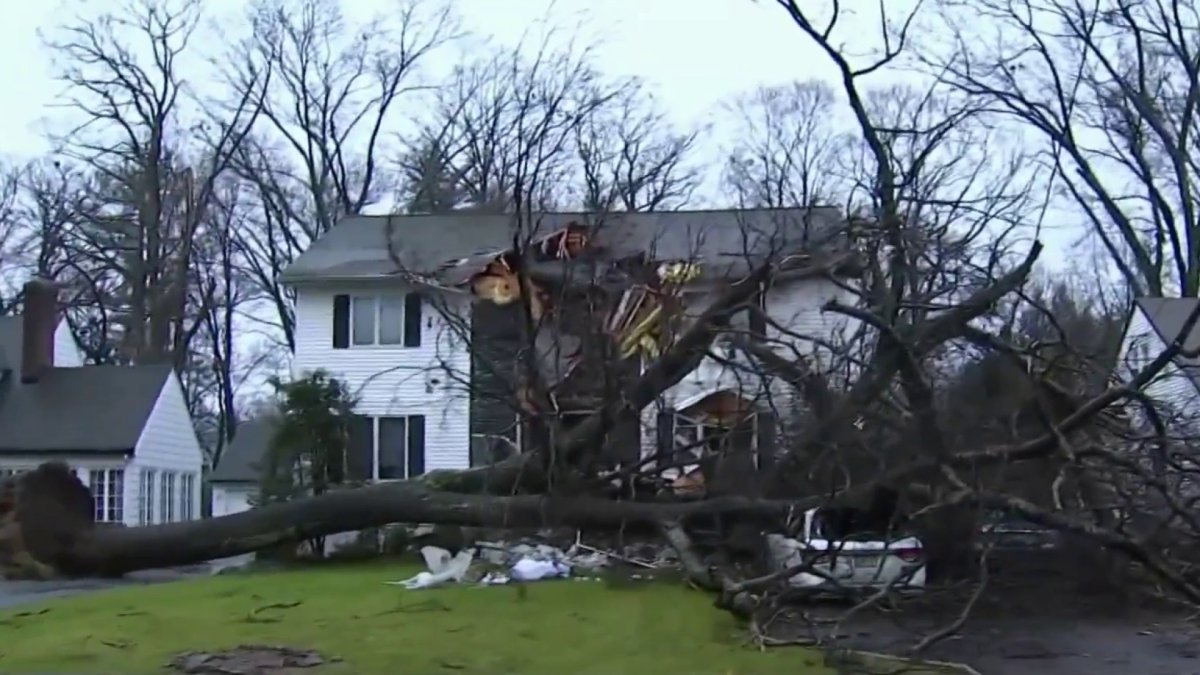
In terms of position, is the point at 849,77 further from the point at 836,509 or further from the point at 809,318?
the point at 809,318

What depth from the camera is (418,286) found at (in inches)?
687

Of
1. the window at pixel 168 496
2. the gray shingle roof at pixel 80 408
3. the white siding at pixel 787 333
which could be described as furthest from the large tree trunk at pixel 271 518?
the window at pixel 168 496

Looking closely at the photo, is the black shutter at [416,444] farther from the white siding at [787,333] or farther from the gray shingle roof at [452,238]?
the white siding at [787,333]

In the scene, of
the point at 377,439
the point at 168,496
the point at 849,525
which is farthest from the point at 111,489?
the point at 849,525

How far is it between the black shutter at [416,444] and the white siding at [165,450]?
7.01m

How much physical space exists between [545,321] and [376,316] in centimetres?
1350

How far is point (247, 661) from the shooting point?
10586 mm

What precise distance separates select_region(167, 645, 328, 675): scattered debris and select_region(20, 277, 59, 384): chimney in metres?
22.8

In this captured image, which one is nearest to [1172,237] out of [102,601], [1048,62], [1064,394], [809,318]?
[1048,62]

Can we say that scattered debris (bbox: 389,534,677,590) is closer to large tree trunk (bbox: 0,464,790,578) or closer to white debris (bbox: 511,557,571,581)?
white debris (bbox: 511,557,571,581)

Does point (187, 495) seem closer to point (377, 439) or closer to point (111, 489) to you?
point (111, 489)

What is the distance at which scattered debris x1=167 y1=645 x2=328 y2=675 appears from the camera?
10.3 meters

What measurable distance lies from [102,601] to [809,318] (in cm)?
1427

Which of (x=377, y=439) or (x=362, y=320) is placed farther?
(x=362, y=320)
